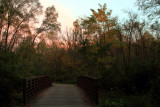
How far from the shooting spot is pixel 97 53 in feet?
48.3

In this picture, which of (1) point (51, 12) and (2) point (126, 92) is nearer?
(2) point (126, 92)

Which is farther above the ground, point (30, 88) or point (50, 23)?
point (50, 23)

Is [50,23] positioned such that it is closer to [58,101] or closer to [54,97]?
[54,97]

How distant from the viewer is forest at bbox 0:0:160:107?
6.22 metres

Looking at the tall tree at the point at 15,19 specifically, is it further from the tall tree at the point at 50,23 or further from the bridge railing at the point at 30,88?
the bridge railing at the point at 30,88

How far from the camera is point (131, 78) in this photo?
345 inches

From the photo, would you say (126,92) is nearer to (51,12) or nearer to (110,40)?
(110,40)

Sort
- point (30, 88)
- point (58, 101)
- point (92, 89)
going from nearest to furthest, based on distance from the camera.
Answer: point (58, 101)
point (30, 88)
point (92, 89)

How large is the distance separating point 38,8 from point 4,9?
174 inches

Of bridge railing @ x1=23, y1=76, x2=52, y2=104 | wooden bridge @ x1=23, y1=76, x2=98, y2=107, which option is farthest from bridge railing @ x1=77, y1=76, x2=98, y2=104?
bridge railing @ x1=23, y1=76, x2=52, y2=104

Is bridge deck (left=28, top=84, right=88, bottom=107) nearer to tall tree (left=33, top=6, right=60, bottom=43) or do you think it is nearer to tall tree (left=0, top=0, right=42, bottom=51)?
tall tree (left=0, top=0, right=42, bottom=51)

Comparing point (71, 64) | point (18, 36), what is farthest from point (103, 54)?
point (71, 64)

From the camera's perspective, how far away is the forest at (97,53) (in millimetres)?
6223

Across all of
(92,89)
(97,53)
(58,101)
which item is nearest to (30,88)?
(58,101)
